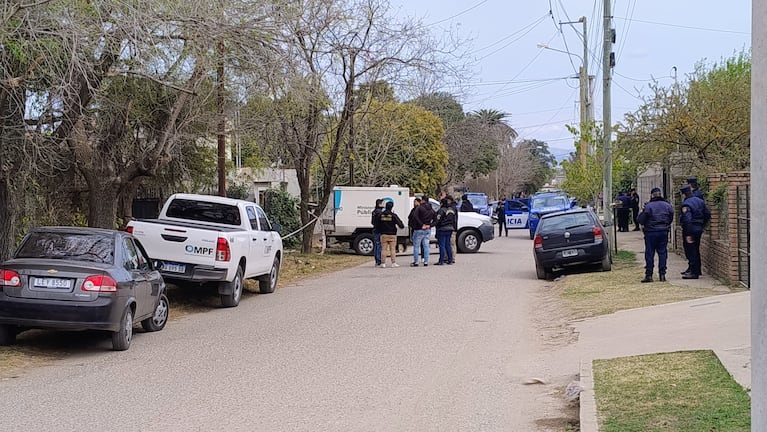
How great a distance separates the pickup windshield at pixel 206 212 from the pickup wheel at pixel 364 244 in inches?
504

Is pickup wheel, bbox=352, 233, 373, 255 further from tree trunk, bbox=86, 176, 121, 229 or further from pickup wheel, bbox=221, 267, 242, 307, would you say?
pickup wheel, bbox=221, 267, 242, 307

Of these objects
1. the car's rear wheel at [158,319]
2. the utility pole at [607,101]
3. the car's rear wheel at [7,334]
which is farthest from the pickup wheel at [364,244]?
the car's rear wheel at [7,334]

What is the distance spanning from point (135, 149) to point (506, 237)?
23473mm

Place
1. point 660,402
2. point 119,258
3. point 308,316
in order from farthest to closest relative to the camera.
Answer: point 308,316 < point 119,258 < point 660,402

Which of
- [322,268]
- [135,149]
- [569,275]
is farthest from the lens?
[322,268]

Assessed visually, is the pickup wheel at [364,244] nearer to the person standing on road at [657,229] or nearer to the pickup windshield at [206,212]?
the pickup windshield at [206,212]

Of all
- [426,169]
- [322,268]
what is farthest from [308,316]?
[426,169]

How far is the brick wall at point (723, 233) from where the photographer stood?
14.9 m

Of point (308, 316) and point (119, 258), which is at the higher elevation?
point (119, 258)

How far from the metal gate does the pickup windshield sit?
881 cm

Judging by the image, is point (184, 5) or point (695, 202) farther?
point (695, 202)

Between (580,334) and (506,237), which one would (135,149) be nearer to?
(580,334)

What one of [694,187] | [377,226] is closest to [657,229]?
[694,187]

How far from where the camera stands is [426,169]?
46.7 m
